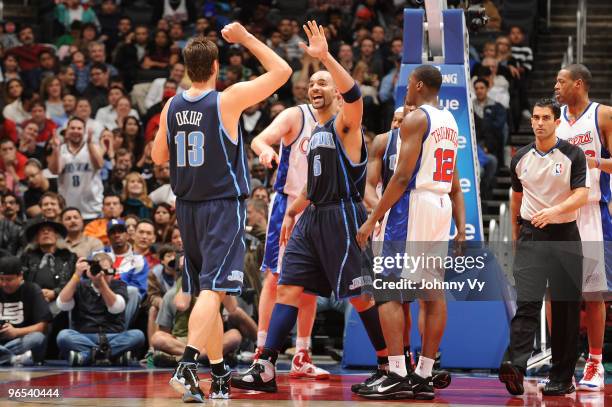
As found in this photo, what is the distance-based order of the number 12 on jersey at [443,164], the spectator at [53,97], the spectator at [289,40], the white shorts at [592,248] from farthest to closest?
the spectator at [289,40] → the spectator at [53,97] → the white shorts at [592,248] → the number 12 on jersey at [443,164]

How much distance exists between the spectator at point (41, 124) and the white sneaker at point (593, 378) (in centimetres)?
954

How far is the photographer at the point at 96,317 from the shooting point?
10.9 meters

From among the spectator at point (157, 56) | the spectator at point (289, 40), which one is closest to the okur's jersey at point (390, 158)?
the spectator at point (289, 40)

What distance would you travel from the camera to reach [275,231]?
903cm

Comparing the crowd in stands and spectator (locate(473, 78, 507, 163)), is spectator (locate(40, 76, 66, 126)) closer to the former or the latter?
the crowd in stands

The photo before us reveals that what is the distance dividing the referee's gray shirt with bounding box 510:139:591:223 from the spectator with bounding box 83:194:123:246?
651 cm

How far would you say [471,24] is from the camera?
10.5m

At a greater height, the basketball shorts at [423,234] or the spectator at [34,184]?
the spectator at [34,184]

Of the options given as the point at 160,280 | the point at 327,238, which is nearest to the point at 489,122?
the point at 160,280

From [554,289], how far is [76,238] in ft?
21.4

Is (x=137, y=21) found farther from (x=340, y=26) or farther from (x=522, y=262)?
(x=522, y=262)

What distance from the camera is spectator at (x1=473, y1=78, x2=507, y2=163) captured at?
14.3 meters

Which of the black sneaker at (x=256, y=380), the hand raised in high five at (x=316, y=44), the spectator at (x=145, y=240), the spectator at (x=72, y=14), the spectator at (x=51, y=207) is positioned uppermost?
the spectator at (x=72, y=14)

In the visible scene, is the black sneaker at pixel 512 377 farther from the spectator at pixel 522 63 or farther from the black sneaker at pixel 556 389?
the spectator at pixel 522 63
